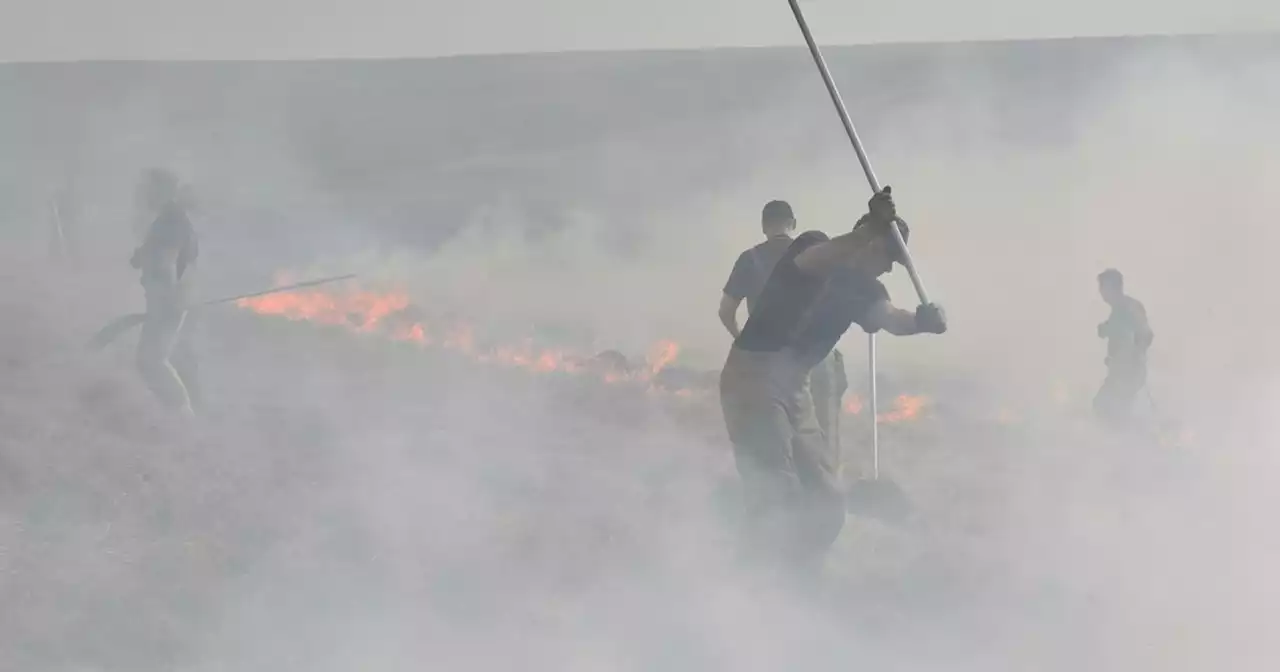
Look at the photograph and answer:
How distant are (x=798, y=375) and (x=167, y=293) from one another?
58.1 inches

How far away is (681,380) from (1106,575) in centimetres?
107

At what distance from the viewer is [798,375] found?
7.91ft

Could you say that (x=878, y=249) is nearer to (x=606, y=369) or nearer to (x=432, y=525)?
(x=606, y=369)

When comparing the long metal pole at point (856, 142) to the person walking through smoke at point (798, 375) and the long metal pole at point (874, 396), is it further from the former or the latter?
the long metal pole at point (874, 396)

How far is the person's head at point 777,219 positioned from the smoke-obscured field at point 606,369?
0.04m

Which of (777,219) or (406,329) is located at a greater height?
(777,219)

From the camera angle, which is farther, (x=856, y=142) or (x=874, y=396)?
(x=874, y=396)

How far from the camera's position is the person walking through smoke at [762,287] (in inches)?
A: 95.1

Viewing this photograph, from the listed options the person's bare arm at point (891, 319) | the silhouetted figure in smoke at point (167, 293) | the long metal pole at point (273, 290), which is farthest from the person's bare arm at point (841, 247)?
the silhouetted figure in smoke at point (167, 293)

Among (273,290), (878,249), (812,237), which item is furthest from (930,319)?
(273,290)

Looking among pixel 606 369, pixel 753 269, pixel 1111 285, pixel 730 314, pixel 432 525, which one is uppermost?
pixel 1111 285

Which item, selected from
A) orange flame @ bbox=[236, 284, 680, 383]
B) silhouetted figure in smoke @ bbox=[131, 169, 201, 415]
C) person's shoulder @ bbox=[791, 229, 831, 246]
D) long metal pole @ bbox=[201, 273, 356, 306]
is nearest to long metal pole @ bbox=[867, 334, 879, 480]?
person's shoulder @ bbox=[791, 229, 831, 246]

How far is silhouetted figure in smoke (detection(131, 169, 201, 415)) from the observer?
240cm

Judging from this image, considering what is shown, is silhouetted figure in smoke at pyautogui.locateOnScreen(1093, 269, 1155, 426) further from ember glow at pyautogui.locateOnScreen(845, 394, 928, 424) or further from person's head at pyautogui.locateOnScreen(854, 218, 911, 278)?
person's head at pyautogui.locateOnScreen(854, 218, 911, 278)
